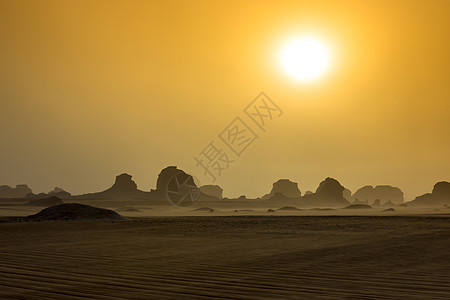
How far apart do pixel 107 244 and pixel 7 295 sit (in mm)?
10062

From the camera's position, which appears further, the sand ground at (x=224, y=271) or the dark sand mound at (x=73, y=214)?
the dark sand mound at (x=73, y=214)

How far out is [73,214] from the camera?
40.5 m

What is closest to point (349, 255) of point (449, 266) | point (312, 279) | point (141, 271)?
point (449, 266)

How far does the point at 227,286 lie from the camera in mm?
8500

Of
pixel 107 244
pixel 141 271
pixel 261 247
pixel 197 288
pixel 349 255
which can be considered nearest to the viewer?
pixel 197 288

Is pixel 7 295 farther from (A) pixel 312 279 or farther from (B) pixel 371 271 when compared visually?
(B) pixel 371 271

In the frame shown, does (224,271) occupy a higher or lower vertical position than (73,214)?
lower

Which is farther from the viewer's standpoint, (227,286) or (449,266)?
(449,266)

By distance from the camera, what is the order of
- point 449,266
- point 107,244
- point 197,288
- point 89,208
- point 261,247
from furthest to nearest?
1. point 89,208
2. point 107,244
3. point 261,247
4. point 449,266
5. point 197,288

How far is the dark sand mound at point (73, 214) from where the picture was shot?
130 feet

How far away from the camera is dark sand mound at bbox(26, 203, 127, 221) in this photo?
39600 millimetres

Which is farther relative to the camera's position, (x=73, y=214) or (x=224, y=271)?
(x=73, y=214)

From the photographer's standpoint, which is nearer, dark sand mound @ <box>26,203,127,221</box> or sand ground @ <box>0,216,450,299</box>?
sand ground @ <box>0,216,450,299</box>

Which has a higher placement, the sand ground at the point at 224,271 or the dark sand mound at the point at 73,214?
the dark sand mound at the point at 73,214
